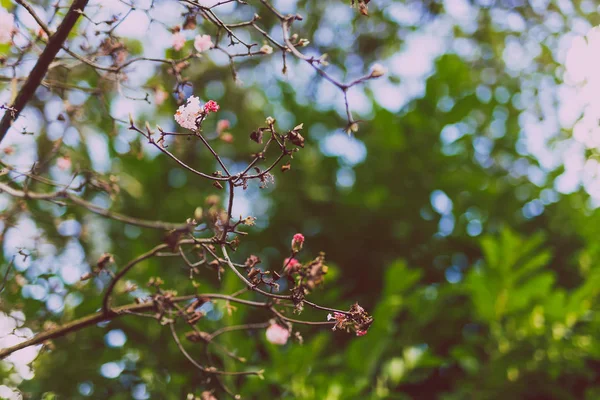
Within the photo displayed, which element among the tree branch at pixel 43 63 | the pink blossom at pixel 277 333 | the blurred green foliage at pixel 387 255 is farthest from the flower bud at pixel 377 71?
the blurred green foliage at pixel 387 255

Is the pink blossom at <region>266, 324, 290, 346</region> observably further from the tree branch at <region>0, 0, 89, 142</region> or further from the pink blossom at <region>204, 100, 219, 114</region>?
the tree branch at <region>0, 0, 89, 142</region>

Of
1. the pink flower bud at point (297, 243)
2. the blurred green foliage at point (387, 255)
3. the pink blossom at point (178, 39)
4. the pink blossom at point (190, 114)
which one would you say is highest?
the pink blossom at point (190, 114)

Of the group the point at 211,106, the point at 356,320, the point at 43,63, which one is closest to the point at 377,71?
the point at 211,106

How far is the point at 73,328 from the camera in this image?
133 cm

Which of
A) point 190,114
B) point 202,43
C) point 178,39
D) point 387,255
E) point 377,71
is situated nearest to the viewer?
point 190,114

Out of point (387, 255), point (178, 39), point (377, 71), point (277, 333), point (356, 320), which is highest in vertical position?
point (377, 71)

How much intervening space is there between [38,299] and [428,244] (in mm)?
2287

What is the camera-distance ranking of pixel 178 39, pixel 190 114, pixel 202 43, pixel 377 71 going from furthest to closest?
pixel 178 39 < pixel 202 43 < pixel 377 71 < pixel 190 114

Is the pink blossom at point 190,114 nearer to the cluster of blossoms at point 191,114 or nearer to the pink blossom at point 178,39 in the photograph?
the cluster of blossoms at point 191,114

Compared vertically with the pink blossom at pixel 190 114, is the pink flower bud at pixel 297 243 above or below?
below

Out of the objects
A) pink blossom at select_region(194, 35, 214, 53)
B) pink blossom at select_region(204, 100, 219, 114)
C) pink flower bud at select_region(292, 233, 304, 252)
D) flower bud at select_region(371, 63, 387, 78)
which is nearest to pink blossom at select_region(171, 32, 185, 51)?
pink blossom at select_region(194, 35, 214, 53)

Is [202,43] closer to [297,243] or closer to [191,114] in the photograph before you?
[191,114]

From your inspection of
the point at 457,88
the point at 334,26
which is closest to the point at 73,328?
the point at 457,88

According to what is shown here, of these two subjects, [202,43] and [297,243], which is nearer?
[297,243]
